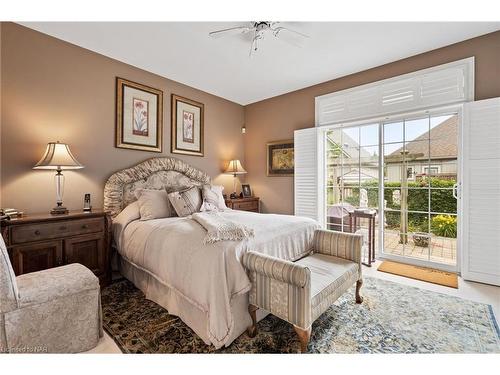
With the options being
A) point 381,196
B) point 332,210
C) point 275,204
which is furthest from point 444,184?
point 275,204

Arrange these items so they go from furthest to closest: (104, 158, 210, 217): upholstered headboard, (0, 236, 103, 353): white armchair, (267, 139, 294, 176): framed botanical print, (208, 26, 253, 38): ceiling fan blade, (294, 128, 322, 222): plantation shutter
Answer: (267, 139, 294, 176): framed botanical print, (294, 128, 322, 222): plantation shutter, (104, 158, 210, 217): upholstered headboard, (208, 26, 253, 38): ceiling fan blade, (0, 236, 103, 353): white armchair

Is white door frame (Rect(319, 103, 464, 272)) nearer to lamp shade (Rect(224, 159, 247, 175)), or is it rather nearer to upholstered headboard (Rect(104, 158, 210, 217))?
lamp shade (Rect(224, 159, 247, 175))

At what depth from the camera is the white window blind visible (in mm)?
2760

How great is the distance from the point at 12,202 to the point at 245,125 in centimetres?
387

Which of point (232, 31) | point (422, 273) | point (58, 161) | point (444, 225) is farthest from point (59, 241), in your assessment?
point (444, 225)

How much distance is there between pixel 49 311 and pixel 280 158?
3805mm

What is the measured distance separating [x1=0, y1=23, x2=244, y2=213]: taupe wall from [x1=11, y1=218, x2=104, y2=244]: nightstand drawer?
0.56 meters

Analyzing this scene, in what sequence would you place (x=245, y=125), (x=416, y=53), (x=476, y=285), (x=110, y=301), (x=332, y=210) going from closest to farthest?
1. (x=110, y=301)
2. (x=476, y=285)
3. (x=416, y=53)
4. (x=332, y=210)
5. (x=245, y=125)

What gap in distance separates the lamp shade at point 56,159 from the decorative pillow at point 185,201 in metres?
1.07

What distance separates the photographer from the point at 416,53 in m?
2.98

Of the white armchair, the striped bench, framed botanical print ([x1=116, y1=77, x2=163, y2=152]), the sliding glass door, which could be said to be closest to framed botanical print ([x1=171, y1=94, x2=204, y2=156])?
framed botanical print ([x1=116, y1=77, x2=163, y2=152])

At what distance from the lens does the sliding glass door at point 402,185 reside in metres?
3.05

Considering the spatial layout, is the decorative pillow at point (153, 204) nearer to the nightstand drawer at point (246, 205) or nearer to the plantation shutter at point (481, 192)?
the nightstand drawer at point (246, 205)
